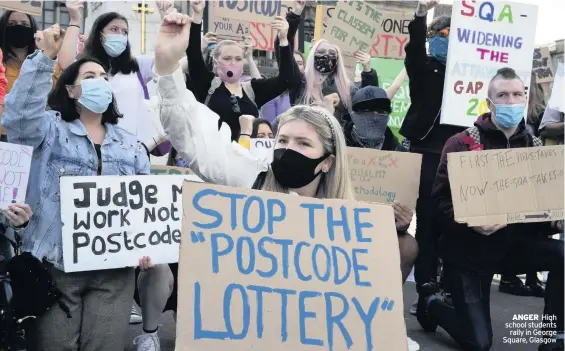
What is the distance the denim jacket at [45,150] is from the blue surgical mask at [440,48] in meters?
3.08

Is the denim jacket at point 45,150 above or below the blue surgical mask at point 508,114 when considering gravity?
below

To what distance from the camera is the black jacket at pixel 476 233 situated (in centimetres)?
505

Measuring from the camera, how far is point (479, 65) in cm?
644

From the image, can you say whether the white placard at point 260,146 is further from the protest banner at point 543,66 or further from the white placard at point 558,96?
the protest banner at point 543,66

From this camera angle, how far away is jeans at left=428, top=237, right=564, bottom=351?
4984mm

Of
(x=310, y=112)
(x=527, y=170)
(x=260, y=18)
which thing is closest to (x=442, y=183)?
(x=527, y=170)

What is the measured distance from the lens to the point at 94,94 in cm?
405

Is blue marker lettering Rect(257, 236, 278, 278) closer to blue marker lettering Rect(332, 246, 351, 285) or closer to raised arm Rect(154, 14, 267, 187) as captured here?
blue marker lettering Rect(332, 246, 351, 285)

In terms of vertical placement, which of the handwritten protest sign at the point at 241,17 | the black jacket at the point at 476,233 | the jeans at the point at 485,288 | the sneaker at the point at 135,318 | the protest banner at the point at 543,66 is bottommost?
the sneaker at the point at 135,318

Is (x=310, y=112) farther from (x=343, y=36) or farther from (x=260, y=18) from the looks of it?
(x=260, y=18)

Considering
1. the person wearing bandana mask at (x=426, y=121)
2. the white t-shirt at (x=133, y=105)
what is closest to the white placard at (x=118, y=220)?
the white t-shirt at (x=133, y=105)

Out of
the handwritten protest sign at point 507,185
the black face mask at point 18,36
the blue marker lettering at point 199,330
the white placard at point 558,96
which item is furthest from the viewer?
the white placard at point 558,96

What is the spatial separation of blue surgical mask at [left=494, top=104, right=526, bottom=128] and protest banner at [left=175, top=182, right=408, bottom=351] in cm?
262

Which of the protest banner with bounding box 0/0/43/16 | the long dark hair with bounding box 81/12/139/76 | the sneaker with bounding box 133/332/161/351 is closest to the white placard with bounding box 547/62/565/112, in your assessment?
the long dark hair with bounding box 81/12/139/76
